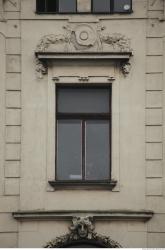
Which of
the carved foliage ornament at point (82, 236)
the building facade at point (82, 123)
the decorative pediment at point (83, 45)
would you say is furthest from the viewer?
the decorative pediment at point (83, 45)

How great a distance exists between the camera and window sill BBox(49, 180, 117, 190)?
688 inches

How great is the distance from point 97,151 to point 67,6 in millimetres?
3017

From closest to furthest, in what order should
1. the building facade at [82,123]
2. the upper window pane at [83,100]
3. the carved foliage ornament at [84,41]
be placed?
1. the building facade at [82,123]
2. the carved foliage ornament at [84,41]
3. the upper window pane at [83,100]

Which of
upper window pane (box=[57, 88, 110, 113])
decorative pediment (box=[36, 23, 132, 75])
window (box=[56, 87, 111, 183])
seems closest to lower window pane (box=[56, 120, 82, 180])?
window (box=[56, 87, 111, 183])

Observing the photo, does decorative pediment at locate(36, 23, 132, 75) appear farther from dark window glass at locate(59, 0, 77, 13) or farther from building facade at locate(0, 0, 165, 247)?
dark window glass at locate(59, 0, 77, 13)

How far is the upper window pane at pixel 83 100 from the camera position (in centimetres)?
1800

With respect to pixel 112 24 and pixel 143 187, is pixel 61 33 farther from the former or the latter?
pixel 143 187

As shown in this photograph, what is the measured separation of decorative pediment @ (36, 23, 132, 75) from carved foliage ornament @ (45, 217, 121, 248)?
3074 mm

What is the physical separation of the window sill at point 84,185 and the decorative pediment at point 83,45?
2241 millimetres

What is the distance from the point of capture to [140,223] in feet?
57.2

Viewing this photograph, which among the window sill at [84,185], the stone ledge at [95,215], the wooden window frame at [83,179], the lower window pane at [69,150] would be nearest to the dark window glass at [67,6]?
the wooden window frame at [83,179]

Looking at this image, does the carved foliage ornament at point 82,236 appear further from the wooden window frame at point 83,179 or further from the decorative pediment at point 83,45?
the decorative pediment at point 83,45

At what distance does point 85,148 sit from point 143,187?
1.42 m

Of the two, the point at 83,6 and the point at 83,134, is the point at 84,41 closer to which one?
the point at 83,6
